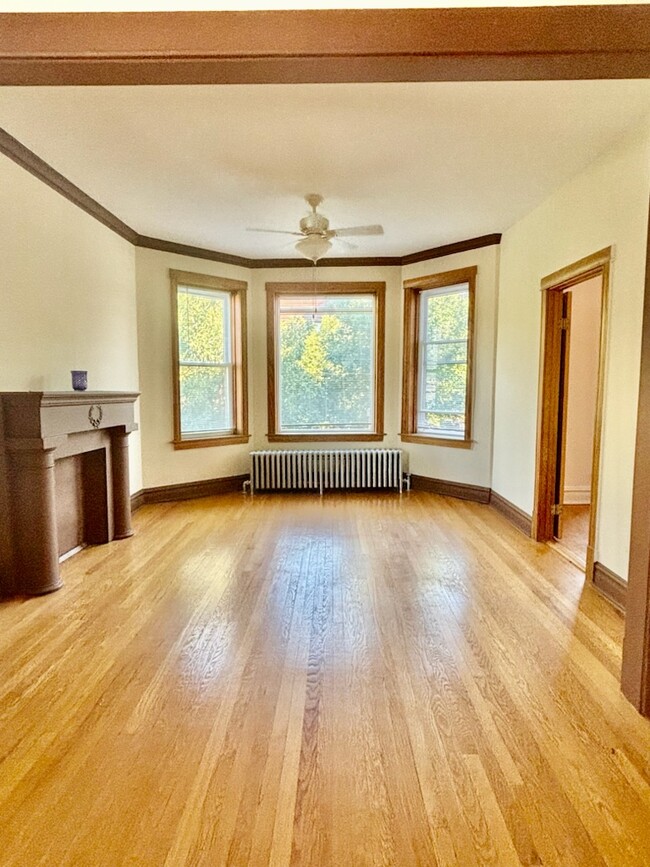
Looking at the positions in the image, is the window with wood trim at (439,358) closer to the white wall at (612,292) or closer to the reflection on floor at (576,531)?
the white wall at (612,292)

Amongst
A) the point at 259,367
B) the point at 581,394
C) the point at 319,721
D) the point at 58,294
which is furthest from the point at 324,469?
the point at 319,721

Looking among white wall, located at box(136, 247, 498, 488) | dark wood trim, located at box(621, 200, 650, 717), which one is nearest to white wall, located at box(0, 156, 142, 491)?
white wall, located at box(136, 247, 498, 488)

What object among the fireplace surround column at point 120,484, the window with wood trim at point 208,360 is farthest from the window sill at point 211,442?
the fireplace surround column at point 120,484

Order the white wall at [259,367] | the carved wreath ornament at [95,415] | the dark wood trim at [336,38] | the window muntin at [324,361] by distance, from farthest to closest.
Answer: the window muntin at [324,361] < the white wall at [259,367] < the carved wreath ornament at [95,415] < the dark wood trim at [336,38]

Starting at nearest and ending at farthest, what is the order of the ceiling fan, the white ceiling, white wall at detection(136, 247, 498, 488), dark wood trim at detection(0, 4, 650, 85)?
dark wood trim at detection(0, 4, 650, 85), the white ceiling, the ceiling fan, white wall at detection(136, 247, 498, 488)

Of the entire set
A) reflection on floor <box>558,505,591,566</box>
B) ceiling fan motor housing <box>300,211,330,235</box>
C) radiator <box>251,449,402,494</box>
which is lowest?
reflection on floor <box>558,505,591,566</box>

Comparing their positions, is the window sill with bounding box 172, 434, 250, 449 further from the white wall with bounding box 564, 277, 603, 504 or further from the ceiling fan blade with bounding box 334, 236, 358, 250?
the white wall with bounding box 564, 277, 603, 504

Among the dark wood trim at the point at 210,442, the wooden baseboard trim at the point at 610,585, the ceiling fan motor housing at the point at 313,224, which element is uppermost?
the ceiling fan motor housing at the point at 313,224

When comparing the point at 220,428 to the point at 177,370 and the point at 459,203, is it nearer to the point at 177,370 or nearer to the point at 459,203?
the point at 177,370

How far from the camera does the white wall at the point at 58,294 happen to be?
3.12m

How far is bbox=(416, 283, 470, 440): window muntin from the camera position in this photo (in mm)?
5453

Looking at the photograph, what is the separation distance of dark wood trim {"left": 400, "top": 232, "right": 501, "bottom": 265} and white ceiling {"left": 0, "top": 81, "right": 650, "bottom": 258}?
494 mm

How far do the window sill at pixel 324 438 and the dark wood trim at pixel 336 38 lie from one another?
4.64 m

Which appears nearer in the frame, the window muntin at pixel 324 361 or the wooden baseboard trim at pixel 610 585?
the wooden baseboard trim at pixel 610 585
